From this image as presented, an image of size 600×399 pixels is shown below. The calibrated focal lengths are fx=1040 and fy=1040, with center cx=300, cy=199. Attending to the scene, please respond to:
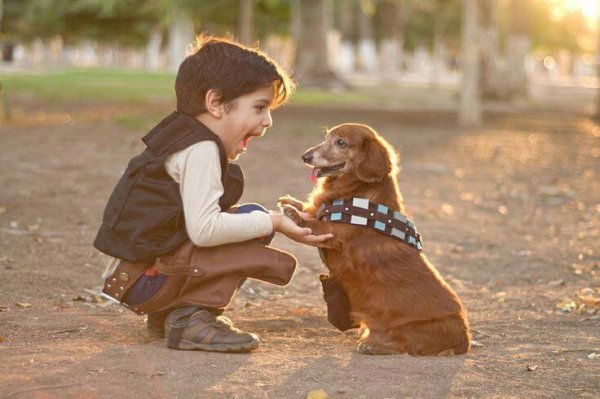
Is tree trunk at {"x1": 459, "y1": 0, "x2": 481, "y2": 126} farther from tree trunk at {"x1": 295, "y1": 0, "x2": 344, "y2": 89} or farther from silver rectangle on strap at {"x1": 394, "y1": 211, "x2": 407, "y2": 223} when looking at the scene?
silver rectangle on strap at {"x1": 394, "y1": 211, "x2": 407, "y2": 223}

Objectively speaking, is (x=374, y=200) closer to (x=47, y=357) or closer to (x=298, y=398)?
(x=298, y=398)

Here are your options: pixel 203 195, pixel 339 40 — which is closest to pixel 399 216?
pixel 203 195

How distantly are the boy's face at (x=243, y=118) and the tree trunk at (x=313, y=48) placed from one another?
32.2 metres

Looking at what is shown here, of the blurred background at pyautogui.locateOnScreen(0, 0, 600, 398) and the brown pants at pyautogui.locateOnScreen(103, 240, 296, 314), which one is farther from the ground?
the brown pants at pyautogui.locateOnScreen(103, 240, 296, 314)

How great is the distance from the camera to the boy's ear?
5.11m

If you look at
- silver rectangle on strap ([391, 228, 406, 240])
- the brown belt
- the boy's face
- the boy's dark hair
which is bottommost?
the brown belt

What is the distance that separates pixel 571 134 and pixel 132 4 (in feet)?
115

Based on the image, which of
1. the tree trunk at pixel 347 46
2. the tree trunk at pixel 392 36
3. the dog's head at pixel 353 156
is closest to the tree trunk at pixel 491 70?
the tree trunk at pixel 392 36

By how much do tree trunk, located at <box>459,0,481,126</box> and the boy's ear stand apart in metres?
16.7

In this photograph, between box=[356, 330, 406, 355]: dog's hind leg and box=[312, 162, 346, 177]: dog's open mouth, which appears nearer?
box=[356, 330, 406, 355]: dog's hind leg

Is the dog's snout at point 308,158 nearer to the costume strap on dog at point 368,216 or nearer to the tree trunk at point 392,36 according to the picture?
the costume strap on dog at point 368,216

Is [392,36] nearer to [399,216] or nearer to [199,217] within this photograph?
[399,216]

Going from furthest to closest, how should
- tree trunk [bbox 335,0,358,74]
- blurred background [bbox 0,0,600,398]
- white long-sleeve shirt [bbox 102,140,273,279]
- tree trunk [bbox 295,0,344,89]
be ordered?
tree trunk [bbox 335,0,358,74]
tree trunk [bbox 295,0,344,89]
white long-sleeve shirt [bbox 102,140,273,279]
blurred background [bbox 0,0,600,398]

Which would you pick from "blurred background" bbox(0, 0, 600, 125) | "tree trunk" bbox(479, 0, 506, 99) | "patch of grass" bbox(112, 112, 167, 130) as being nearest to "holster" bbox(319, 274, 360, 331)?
"blurred background" bbox(0, 0, 600, 125)
